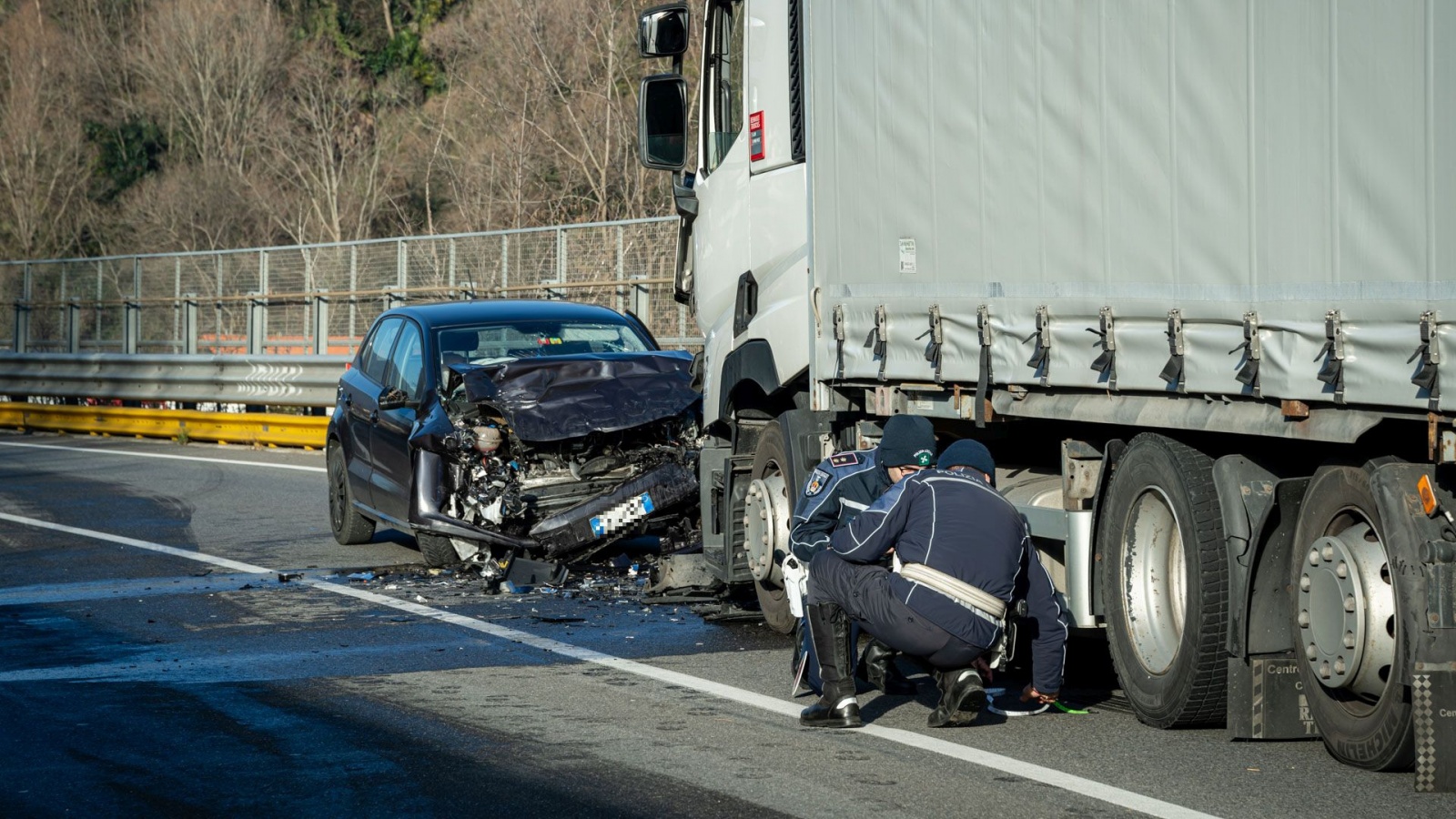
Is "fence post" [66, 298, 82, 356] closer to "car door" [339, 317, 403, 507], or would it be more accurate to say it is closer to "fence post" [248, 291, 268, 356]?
"fence post" [248, 291, 268, 356]

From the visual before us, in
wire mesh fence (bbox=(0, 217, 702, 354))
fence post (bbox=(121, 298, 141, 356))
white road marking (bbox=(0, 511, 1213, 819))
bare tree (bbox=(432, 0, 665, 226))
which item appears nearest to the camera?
white road marking (bbox=(0, 511, 1213, 819))

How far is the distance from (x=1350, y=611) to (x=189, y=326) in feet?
83.0

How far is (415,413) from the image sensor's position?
12094 millimetres

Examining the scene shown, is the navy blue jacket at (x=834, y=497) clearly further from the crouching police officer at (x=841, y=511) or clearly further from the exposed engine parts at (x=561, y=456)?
the exposed engine parts at (x=561, y=456)

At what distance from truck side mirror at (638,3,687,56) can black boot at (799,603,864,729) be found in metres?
4.09

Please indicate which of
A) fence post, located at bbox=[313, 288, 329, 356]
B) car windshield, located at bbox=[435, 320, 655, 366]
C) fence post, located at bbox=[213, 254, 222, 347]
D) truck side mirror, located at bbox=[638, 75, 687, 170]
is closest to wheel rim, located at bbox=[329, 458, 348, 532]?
car windshield, located at bbox=[435, 320, 655, 366]

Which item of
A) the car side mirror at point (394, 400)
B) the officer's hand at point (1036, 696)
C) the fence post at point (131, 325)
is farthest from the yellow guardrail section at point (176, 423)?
the officer's hand at point (1036, 696)

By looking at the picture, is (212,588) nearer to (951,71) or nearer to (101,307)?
(951,71)

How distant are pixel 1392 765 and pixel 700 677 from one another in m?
3.23

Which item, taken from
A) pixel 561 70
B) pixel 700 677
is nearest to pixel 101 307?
pixel 561 70

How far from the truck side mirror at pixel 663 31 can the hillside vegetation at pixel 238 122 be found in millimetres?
34146

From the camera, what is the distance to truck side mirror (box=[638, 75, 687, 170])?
1064cm

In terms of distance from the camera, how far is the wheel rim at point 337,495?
44.8 ft

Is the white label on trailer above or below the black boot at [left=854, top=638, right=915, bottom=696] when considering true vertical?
above
